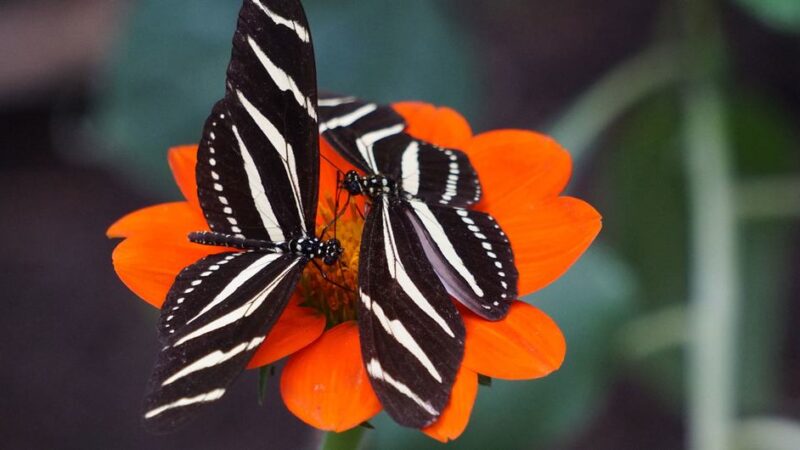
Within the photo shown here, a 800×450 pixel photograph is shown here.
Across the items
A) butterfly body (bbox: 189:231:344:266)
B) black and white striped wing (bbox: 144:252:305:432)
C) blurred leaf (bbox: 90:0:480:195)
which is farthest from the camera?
blurred leaf (bbox: 90:0:480:195)

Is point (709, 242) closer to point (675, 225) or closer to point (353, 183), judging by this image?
point (675, 225)

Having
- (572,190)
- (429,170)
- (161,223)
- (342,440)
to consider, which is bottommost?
(342,440)

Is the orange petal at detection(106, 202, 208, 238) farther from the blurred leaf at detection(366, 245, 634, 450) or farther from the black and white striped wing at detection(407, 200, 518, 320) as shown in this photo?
the blurred leaf at detection(366, 245, 634, 450)

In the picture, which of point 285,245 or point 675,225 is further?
point 675,225

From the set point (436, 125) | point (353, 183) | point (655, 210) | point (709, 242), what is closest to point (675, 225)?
point (655, 210)

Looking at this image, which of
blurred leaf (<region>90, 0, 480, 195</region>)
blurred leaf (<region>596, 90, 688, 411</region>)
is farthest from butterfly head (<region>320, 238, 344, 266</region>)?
blurred leaf (<region>596, 90, 688, 411</region>)

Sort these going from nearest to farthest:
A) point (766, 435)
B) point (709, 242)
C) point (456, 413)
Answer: point (456, 413) → point (766, 435) → point (709, 242)

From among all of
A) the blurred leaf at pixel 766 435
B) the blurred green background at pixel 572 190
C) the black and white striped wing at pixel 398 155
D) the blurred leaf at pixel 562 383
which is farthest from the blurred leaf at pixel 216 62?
the blurred leaf at pixel 766 435
